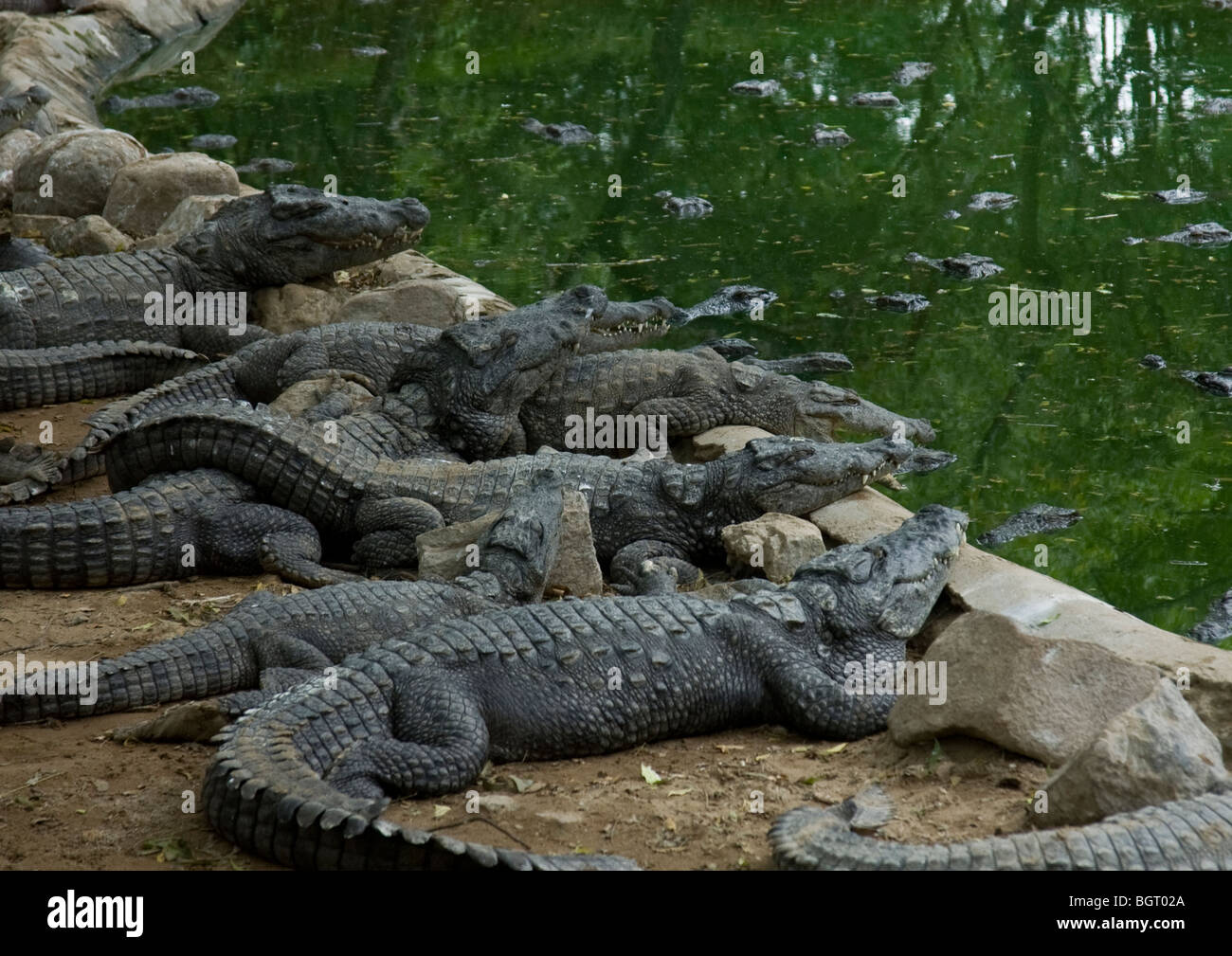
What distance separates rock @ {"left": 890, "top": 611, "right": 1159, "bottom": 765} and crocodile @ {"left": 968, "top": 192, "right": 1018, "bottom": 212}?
7.86 metres

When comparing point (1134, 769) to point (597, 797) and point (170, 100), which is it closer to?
point (597, 797)

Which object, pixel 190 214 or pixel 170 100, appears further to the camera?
pixel 170 100

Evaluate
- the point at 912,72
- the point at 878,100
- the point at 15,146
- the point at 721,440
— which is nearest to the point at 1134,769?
the point at 721,440

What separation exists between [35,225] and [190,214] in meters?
1.62

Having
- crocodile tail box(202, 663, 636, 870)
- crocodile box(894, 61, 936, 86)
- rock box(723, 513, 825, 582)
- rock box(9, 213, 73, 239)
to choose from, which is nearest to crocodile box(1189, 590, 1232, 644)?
rock box(723, 513, 825, 582)

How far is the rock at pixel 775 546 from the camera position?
536 cm

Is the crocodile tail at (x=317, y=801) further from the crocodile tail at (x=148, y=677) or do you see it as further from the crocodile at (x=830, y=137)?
the crocodile at (x=830, y=137)

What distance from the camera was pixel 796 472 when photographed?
5828 millimetres

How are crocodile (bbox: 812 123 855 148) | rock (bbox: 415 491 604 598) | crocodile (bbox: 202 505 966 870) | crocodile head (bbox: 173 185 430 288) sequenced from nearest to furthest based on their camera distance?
crocodile (bbox: 202 505 966 870)
rock (bbox: 415 491 604 598)
crocodile head (bbox: 173 185 430 288)
crocodile (bbox: 812 123 855 148)

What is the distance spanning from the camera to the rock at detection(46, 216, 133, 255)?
9.18 m

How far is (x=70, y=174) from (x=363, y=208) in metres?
3.25

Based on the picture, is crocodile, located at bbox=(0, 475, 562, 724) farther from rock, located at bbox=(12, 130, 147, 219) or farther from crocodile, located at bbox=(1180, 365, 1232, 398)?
rock, located at bbox=(12, 130, 147, 219)

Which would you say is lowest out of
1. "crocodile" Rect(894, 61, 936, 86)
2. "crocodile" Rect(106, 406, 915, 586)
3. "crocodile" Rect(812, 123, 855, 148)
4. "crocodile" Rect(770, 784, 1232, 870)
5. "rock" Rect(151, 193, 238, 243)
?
"crocodile" Rect(770, 784, 1232, 870)

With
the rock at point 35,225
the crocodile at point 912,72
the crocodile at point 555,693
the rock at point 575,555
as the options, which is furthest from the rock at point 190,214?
the crocodile at point 912,72
